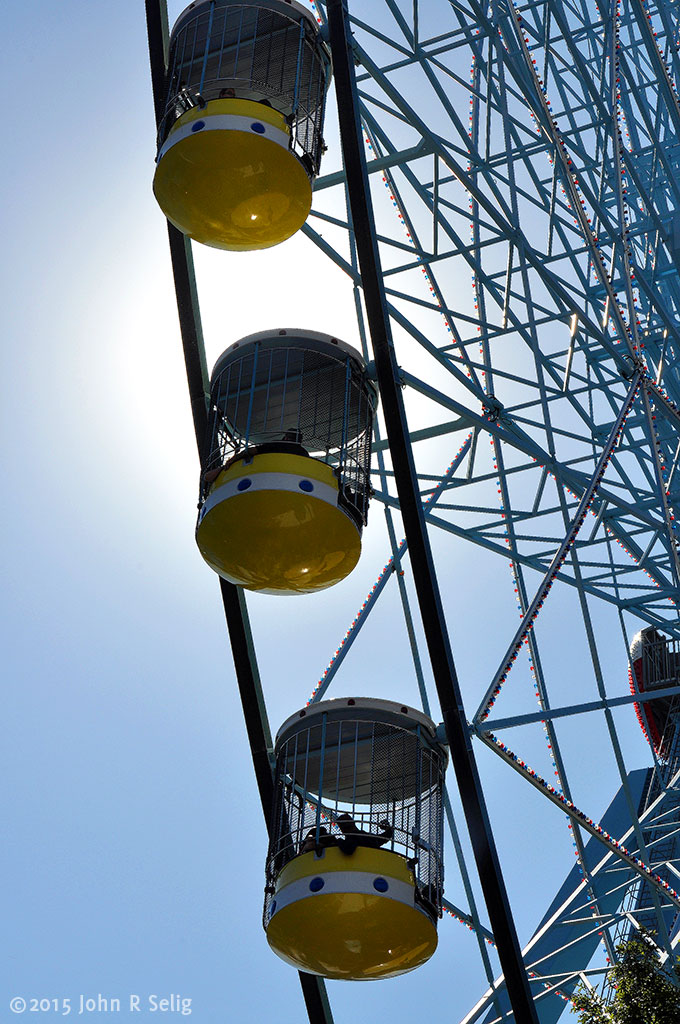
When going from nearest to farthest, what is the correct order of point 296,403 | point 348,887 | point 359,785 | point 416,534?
1. point 348,887
2. point 359,785
3. point 416,534
4. point 296,403

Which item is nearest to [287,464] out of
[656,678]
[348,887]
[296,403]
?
[296,403]

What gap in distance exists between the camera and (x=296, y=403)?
13.1m

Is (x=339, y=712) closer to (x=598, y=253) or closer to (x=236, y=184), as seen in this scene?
(x=236, y=184)

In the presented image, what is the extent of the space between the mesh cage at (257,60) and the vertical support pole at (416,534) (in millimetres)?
332

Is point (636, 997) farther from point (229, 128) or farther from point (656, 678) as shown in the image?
point (656, 678)

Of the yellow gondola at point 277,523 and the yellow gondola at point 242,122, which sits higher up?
the yellow gondola at point 242,122

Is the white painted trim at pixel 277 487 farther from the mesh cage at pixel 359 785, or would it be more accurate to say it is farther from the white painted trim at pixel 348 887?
the white painted trim at pixel 348 887

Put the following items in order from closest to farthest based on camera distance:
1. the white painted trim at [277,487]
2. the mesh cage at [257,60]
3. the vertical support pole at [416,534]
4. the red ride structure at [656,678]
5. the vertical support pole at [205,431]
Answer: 1. the vertical support pole at [416,534]
2. the white painted trim at [277,487]
3. the mesh cage at [257,60]
4. the vertical support pole at [205,431]
5. the red ride structure at [656,678]

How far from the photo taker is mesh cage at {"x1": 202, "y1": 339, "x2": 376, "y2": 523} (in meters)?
12.7

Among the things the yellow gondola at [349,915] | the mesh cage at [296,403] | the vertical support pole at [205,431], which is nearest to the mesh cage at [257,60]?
the vertical support pole at [205,431]

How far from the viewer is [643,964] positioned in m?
11.1

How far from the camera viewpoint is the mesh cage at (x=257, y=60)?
13453 millimetres

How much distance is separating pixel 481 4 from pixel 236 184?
16.6 ft

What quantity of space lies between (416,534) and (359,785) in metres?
2.28
